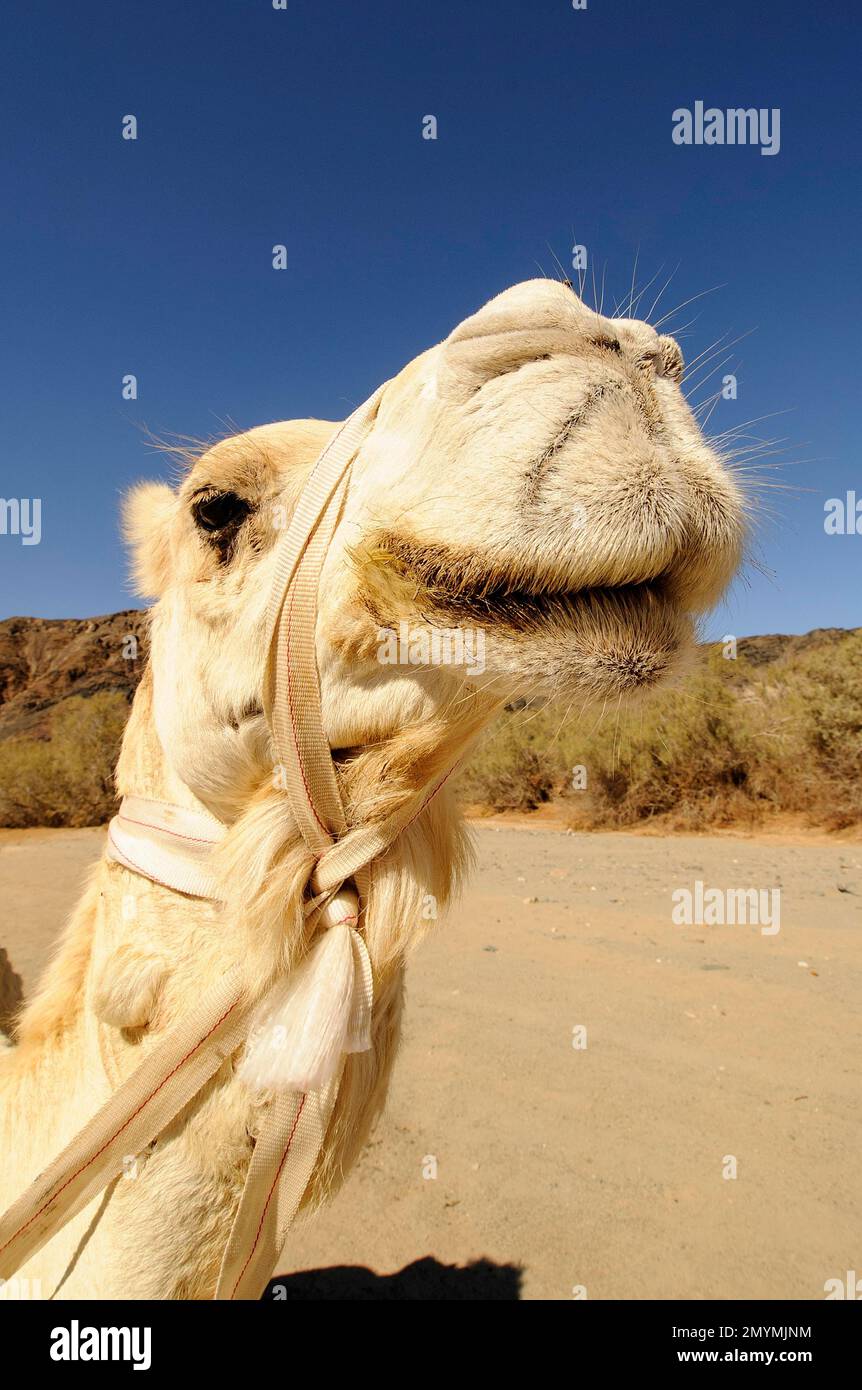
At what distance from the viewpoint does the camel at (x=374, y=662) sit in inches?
45.9

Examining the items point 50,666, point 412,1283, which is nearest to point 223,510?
point 412,1283

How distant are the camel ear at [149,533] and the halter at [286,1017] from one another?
0.54 meters

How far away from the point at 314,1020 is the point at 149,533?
123 centimetres

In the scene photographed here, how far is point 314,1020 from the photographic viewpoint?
127 cm

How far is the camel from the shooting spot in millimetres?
1166

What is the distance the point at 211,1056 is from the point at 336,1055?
8.8 inches

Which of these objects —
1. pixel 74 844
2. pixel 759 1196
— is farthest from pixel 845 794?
pixel 74 844

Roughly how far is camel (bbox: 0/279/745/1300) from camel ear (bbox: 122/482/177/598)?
0.16 meters

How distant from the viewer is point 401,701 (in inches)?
53.2

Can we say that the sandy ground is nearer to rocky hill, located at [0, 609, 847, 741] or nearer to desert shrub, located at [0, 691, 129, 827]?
desert shrub, located at [0, 691, 129, 827]

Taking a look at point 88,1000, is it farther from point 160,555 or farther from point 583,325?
point 583,325

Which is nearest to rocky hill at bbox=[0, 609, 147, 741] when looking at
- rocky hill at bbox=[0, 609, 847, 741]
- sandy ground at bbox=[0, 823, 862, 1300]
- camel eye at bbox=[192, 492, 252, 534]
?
rocky hill at bbox=[0, 609, 847, 741]

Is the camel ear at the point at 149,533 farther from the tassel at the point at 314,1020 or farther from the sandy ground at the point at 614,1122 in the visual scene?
the sandy ground at the point at 614,1122

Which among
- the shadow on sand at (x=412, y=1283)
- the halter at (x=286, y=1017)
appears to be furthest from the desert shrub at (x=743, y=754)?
the halter at (x=286, y=1017)
